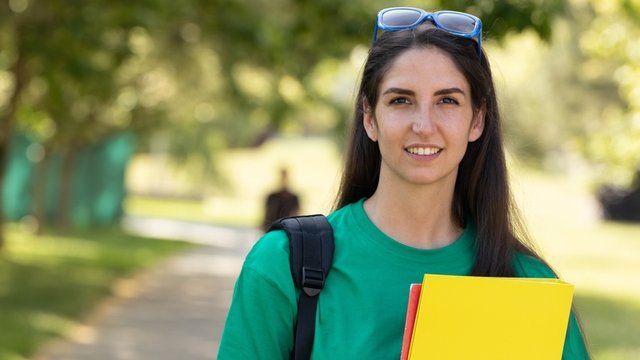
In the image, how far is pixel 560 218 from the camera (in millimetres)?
45250

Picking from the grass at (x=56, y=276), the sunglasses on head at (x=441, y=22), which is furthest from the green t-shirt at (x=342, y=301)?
the grass at (x=56, y=276)

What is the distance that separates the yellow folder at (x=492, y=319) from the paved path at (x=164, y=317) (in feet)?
27.2

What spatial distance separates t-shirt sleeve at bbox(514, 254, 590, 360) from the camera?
2506 millimetres

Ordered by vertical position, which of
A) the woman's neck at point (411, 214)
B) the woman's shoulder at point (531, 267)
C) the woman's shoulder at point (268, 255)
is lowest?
the woman's shoulder at point (268, 255)

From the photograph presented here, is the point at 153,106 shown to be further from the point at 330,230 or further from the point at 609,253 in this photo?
the point at 330,230

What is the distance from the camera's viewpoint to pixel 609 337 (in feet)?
44.3

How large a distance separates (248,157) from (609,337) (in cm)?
4963

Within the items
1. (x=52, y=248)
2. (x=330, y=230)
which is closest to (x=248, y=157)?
(x=52, y=248)

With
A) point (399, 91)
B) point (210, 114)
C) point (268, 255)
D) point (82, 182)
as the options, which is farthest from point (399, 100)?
point (210, 114)

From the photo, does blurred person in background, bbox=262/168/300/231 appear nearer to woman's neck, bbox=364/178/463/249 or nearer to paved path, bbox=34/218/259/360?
paved path, bbox=34/218/259/360

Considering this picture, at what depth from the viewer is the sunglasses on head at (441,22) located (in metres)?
2.52

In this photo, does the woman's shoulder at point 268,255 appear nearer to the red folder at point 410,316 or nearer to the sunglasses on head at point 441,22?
the red folder at point 410,316

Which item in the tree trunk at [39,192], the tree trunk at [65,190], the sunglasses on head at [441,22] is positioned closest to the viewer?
the sunglasses on head at [441,22]

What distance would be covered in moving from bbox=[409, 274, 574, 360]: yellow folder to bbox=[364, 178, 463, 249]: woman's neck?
0.73 feet
